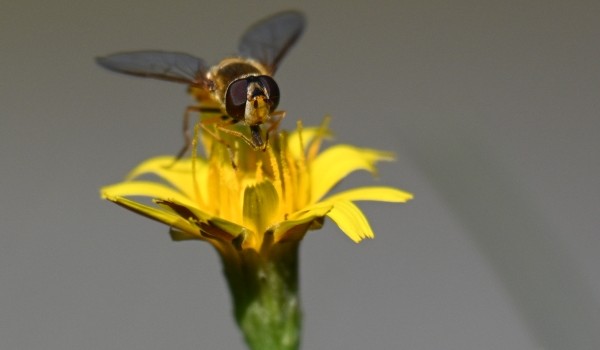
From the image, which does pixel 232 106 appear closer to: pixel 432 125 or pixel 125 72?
pixel 125 72

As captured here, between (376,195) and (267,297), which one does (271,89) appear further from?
(267,297)

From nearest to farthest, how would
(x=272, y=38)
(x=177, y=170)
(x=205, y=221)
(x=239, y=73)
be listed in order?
(x=205, y=221) < (x=239, y=73) < (x=177, y=170) < (x=272, y=38)

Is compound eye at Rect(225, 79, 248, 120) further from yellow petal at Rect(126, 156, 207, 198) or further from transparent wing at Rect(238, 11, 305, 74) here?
transparent wing at Rect(238, 11, 305, 74)

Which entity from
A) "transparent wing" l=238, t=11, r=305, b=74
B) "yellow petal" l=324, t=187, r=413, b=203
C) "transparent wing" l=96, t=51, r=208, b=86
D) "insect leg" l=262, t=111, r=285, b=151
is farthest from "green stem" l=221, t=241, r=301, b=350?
"transparent wing" l=238, t=11, r=305, b=74

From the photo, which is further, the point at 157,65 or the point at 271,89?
the point at 157,65

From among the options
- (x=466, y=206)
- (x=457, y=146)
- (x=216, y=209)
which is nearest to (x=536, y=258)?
(x=466, y=206)

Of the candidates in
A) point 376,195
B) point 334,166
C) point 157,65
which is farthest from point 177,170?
point 376,195
